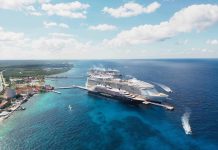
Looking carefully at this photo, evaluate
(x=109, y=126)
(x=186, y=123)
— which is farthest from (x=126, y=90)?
(x=186, y=123)

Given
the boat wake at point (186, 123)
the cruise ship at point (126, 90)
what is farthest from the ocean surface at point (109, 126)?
the cruise ship at point (126, 90)

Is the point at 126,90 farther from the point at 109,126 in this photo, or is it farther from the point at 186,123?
the point at 186,123

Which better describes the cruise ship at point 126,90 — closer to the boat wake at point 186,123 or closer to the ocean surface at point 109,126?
the ocean surface at point 109,126

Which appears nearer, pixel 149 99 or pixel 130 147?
pixel 130 147

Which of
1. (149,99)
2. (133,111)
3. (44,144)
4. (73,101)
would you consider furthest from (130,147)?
(73,101)

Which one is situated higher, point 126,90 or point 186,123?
point 126,90

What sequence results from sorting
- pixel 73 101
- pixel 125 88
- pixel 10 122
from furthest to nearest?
1. pixel 125 88
2. pixel 73 101
3. pixel 10 122

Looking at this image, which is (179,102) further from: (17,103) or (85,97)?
(17,103)

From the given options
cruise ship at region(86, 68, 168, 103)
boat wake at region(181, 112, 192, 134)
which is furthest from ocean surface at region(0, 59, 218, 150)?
cruise ship at region(86, 68, 168, 103)

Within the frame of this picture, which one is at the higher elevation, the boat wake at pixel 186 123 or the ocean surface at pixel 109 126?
the boat wake at pixel 186 123

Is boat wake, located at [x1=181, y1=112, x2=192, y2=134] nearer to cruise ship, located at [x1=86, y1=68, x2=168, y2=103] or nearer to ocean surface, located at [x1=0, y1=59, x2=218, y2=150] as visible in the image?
ocean surface, located at [x1=0, y1=59, x2=218, y2=150]

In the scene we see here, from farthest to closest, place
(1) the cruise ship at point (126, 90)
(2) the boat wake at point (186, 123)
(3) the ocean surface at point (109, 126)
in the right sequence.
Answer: (1) the cruise ship at point (126, 90) < (2) the boat wake at point (186, 123) < (3) the ocean surface at point (109, 126)
